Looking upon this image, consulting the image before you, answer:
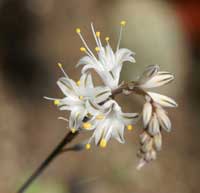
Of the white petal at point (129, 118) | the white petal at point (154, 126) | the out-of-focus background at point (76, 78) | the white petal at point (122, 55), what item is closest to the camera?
the white petal at point (154, 126)

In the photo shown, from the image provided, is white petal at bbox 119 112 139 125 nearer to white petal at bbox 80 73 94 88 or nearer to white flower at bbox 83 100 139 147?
white flower at bbox 83 100 139 147

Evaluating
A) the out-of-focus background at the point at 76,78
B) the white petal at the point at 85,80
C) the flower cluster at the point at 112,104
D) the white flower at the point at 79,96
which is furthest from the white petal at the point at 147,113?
the out-of-focus background at the point at 76,78

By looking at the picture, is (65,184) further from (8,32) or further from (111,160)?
(8,32)

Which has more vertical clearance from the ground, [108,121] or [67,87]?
[67,87]

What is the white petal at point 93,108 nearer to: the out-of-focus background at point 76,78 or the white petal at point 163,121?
the white petal at point 163,121

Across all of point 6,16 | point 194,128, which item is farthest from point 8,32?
point 194,128

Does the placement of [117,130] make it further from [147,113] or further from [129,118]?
[147,113]

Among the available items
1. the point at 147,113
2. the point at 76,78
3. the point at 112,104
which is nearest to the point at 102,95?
the point at 112,104
